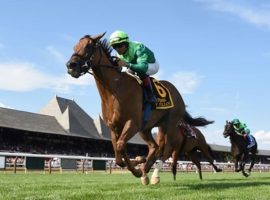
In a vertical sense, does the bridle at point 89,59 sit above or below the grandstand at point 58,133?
below

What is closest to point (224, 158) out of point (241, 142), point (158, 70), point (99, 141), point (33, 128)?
point (99, 141)

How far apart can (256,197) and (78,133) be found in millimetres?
42758

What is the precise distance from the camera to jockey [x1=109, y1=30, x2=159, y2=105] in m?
6.90

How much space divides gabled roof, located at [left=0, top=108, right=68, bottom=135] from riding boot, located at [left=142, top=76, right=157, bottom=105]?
3021cm

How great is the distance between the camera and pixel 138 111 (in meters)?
6.51

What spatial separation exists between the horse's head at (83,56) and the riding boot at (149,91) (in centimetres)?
96

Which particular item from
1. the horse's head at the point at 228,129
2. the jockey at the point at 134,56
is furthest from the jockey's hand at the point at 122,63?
the horse's head at the point at 228,129

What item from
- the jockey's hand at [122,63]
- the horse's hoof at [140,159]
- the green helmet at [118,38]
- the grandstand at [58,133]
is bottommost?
the horse's hoof at [140,159]

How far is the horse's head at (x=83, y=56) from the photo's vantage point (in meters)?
6.09

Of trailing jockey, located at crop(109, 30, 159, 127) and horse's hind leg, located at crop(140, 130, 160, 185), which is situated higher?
trailing jockey, located at crop(109, 30, 159, 127)

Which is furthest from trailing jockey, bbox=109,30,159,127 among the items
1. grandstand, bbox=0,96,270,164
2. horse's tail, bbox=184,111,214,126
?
grandstand, bbox=0,96,270,164

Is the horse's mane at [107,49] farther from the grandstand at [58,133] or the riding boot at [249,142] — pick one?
the grandstand at [58,133]

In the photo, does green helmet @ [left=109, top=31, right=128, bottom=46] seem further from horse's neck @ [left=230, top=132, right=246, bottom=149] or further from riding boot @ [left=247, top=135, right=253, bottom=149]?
riding boot @ [left=247, top=135, right=253, bottom=149]

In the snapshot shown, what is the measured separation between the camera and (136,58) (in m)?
7.10
